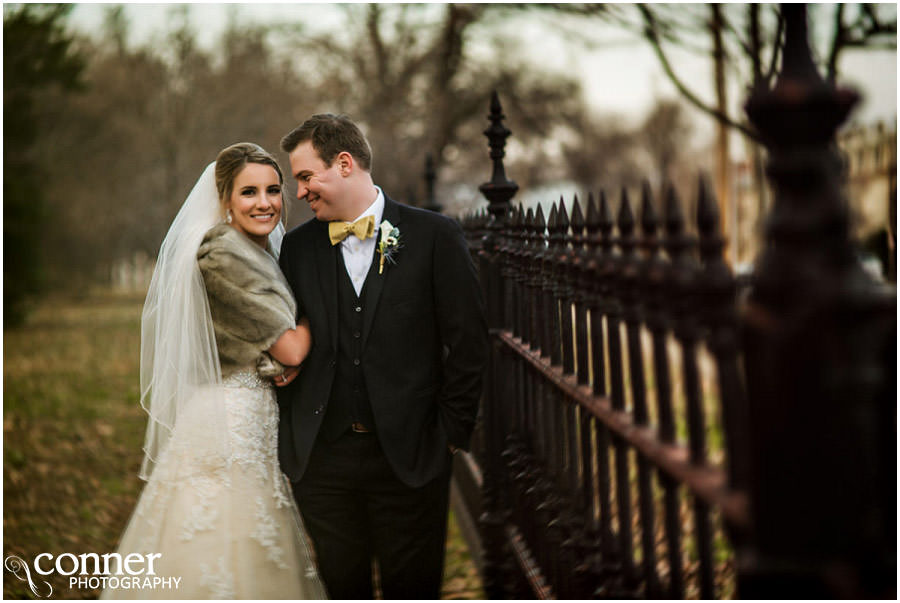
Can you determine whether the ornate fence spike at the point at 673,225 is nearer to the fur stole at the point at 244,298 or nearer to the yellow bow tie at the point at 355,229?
the yellow bow tie at the point at 355,229

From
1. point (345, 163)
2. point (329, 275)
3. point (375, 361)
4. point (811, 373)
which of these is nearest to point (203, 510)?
point (375, 361)

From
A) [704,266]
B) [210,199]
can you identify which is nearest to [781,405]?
[704,266]

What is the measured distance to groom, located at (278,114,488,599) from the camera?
358cm

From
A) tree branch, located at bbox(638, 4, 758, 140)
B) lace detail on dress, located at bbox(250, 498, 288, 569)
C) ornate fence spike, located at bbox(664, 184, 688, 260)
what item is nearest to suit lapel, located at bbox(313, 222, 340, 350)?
lace detail on dress, located at bbox(250, 498, 288, 569)

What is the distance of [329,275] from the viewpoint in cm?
368

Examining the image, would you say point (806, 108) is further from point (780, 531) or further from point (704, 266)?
point (780, 531)

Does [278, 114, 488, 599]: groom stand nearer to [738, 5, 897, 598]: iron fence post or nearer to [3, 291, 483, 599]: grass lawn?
[3, 291, 483, 599]: grass lawn

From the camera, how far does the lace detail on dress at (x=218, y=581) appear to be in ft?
12.1

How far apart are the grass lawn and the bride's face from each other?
2.65m

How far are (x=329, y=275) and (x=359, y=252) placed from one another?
17 centimetres

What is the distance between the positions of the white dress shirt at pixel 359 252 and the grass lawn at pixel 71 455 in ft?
7.94

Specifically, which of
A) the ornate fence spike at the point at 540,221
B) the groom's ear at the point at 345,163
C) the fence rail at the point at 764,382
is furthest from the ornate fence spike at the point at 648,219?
the groom's ear at the point at 345,163

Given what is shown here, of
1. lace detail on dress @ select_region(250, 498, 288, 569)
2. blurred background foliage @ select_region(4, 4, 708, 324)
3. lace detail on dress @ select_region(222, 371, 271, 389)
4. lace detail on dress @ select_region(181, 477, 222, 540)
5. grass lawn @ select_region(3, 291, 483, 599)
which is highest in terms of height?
blurred background foliage @ select_region(4, 4, 708, 324)

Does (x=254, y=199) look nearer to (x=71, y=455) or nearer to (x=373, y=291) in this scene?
(x=373, y=291)
